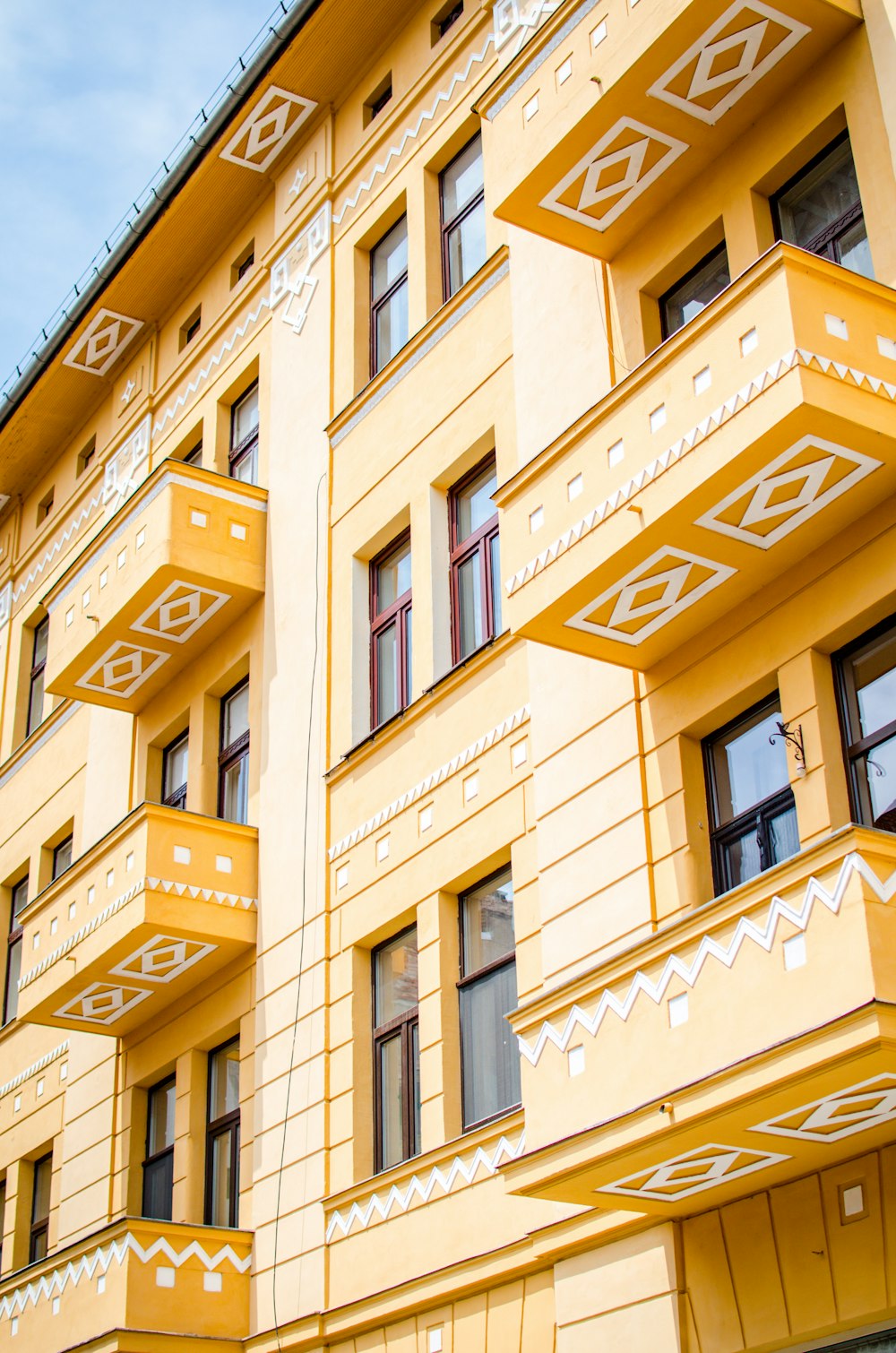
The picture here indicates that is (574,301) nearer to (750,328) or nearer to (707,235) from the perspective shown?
(707,235)

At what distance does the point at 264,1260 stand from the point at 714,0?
10.6m

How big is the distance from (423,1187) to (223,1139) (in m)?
4.24

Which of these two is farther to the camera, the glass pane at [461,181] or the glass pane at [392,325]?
the glass pane at [392,325]

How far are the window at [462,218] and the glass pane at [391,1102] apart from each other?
23.4 feet

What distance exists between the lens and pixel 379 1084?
15.2m

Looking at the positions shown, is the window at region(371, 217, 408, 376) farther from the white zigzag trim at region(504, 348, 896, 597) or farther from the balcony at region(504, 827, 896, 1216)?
the balcony at region(504, 827, 896, 1216)

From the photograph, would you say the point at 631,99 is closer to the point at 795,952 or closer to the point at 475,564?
the point at 475,564

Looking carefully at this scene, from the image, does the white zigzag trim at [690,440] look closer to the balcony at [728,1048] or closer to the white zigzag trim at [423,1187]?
the balcony at [728,1048]

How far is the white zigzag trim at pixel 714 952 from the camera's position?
30.5ft

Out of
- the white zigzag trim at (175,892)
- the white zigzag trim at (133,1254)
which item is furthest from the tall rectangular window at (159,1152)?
the white zigzag trim at (175,892)

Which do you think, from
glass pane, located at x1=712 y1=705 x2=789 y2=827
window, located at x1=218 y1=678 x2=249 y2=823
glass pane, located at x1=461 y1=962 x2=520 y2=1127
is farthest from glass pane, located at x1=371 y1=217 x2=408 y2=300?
glass pane, located at x1=712 y1=705 x2=789 y2=827

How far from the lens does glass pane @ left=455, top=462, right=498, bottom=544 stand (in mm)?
16016

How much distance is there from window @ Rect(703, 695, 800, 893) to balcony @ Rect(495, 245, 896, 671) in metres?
0.76

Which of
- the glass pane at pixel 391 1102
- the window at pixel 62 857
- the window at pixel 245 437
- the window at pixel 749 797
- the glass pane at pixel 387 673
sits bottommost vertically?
the glass pane at pixel 391 1102
